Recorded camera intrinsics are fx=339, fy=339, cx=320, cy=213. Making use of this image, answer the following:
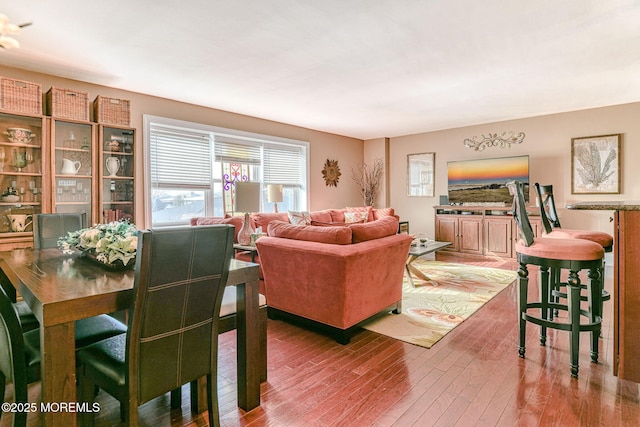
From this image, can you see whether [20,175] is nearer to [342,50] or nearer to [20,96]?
[20,96]

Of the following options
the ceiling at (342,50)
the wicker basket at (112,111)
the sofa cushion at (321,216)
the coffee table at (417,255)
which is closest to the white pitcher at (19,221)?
the wicker basket at (112,111)

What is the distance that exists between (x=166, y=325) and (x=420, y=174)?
6.90 metres

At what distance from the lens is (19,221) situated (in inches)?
138

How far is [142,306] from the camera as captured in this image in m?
1.28

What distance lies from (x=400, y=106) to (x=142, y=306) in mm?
4819

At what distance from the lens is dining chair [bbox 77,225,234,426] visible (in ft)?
4.20

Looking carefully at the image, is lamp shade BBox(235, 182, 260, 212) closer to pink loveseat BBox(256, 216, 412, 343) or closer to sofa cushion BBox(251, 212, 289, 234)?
sofa cushion BBox(251, 212, 289, 234)

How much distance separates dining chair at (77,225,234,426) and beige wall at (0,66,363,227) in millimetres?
3518

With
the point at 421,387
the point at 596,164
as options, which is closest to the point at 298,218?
the point at 421,387

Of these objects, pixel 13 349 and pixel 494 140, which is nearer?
pixel 13 349

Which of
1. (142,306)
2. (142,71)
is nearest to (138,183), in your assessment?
(142,71)

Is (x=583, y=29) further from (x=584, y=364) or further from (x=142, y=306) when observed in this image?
(x=142, y=306)

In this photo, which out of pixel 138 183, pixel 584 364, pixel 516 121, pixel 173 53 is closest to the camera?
pixel 584 364

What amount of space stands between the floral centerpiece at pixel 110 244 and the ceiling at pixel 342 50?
5.40 feet
